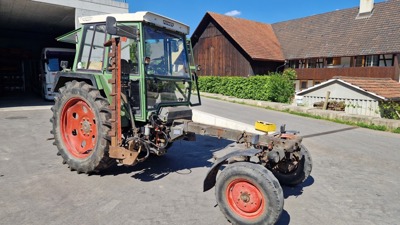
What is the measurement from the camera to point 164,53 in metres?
5.21

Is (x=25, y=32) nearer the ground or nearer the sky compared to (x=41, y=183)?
nearer the sky

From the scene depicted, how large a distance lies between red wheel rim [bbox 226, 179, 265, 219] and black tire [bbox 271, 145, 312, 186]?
1.12m

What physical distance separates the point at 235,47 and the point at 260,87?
775 cm

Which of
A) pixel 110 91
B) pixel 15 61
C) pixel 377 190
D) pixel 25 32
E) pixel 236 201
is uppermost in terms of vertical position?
pixel 25 32

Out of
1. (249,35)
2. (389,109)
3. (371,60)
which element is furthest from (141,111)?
(249,35)

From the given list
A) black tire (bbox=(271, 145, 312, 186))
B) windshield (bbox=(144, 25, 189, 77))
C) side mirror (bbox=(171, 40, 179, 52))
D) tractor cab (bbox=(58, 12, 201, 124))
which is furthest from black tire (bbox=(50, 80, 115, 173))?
black tire (bbox=(271, 145, 312, 186))

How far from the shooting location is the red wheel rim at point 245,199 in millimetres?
3391

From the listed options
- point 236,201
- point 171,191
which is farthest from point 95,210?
point 236,201

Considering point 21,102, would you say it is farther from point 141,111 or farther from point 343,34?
point 343,34

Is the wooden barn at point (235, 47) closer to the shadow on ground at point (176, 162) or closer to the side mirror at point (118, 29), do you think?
the shadow on ground at point (176, 162)

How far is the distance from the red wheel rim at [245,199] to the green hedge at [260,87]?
16.4 m

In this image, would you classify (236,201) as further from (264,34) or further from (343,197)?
(264,34)

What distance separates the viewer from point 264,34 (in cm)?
2966

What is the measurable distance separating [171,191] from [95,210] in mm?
1155
